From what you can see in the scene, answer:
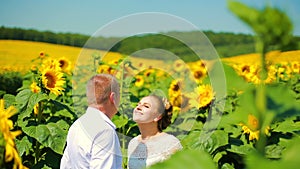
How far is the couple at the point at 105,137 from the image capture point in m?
2.62

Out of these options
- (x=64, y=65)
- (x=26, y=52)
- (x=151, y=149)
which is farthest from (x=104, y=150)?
(x=26, y=52)

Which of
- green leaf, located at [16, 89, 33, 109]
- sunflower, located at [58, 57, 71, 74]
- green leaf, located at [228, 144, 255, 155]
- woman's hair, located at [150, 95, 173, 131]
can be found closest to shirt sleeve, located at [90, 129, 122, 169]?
woman's hair, located at [150, 95, 173, 131]

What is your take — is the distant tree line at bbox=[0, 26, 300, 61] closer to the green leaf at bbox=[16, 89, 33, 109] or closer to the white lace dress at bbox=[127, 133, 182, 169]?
the green leaf at bbox=[16, 89, 33, 109]

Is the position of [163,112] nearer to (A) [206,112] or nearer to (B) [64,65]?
(A) [206,112]

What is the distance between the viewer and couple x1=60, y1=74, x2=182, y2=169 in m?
2.62

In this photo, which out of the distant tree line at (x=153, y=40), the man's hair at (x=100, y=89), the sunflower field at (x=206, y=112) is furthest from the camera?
the distant tree line at (x=153, y=40)

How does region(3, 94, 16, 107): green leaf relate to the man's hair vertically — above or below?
below

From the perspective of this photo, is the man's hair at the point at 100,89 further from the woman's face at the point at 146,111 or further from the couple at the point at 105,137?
the woman's face at the point at 146,111

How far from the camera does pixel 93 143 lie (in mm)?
2619

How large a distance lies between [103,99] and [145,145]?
43 centimetres

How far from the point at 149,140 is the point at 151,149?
0.05 meters

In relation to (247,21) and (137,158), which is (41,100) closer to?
(137,158)

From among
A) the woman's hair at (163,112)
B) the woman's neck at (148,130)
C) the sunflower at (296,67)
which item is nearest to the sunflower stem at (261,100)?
the woman's neck at (148,130)

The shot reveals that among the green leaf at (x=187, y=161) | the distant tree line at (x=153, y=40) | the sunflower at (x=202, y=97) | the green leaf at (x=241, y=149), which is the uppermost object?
the green leaf at (x=187, y=161)
